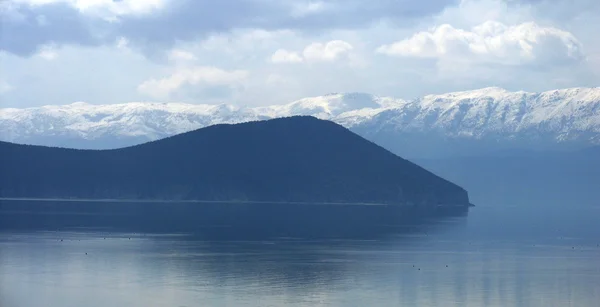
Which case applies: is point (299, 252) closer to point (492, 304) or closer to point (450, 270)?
point (450, 270)

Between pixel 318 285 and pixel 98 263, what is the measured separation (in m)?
38.4

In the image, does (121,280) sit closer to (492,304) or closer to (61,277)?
(61,277)

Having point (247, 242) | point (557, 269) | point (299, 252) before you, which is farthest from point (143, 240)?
point (557, 269)

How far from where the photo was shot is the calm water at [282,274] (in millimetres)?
116188

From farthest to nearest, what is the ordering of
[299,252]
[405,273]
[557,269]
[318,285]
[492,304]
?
[299,252] < [557,269] < [405,273] < [318,285] < [492,304]

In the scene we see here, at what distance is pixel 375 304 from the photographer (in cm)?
11306

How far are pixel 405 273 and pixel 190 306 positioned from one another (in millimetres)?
45642

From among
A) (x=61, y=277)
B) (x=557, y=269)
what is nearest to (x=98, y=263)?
(x=61, y=277)

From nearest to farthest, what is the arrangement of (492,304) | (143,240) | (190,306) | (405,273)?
1. (190,306)
2. (492,304)
3. (405,273)
4. (143,240)

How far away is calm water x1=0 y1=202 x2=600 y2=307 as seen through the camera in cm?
11619

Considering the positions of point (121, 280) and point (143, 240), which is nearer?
point (121, 280)

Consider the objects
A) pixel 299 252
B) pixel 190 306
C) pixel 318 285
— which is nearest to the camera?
pixel 190 306

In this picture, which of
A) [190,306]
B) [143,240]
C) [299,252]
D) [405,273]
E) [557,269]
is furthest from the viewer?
[143,240]

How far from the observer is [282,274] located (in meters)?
138
